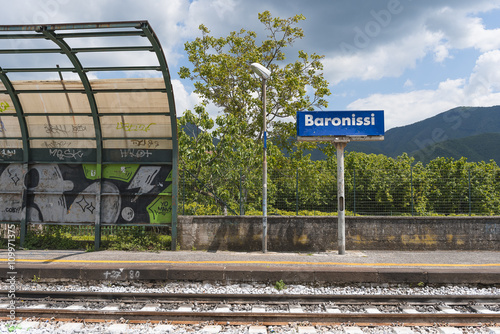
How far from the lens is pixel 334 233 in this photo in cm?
1099

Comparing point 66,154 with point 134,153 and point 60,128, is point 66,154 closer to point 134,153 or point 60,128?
point 60,128

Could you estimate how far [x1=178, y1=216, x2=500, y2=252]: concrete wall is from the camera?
431 inches

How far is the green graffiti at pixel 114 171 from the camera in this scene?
427 inches

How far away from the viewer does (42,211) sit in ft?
35.9

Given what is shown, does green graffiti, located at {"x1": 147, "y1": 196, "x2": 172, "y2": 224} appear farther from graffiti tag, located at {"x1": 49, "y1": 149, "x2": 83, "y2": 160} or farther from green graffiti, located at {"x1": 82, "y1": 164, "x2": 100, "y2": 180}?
graffiti tag, located at {"x1": 49, "y1": 149, "x2": 83, "y2": 160}

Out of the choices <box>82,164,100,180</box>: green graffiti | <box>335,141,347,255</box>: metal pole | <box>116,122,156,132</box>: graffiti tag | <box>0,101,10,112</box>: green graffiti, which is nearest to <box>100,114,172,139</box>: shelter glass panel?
<box>116,122,156,132</box>: graffiti tag

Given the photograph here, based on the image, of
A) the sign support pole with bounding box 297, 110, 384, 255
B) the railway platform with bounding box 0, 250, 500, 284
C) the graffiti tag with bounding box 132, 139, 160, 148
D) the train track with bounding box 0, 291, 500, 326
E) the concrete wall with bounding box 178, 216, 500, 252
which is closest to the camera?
the train track with bounding box 0, 291, 500, 326

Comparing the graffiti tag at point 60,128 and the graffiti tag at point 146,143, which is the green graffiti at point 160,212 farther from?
the graffiti tag at point 60,128

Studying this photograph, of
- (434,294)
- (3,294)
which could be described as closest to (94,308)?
(3,294)

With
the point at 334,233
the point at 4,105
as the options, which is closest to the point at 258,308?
the point at 334,233

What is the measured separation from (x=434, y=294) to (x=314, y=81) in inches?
654

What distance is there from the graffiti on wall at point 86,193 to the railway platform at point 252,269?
157 cm

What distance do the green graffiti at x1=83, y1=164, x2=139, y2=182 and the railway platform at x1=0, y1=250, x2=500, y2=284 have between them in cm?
251

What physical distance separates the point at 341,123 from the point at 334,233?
11.7ft
